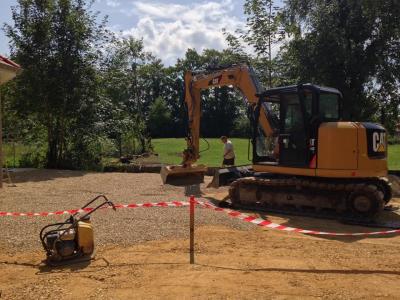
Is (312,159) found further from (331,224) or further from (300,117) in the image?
(331,224)

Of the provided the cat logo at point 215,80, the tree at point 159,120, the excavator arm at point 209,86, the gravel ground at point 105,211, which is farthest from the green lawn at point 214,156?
the tree at point 159,120

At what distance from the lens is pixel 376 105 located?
2159 centimetres

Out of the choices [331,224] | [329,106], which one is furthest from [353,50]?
[331,224]

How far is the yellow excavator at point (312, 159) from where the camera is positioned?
10.6m

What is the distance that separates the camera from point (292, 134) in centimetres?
1134

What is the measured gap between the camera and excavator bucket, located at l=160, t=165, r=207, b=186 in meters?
14.3

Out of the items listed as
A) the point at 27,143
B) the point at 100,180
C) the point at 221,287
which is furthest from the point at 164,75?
the point at 221,287

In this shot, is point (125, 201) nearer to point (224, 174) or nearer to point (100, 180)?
point (224, 174)

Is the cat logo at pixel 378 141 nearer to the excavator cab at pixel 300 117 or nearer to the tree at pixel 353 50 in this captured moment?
the excavator cab at pixel 300 117

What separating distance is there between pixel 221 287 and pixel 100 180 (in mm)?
12590

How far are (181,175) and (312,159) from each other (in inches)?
186

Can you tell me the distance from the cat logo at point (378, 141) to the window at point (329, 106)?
1.07m

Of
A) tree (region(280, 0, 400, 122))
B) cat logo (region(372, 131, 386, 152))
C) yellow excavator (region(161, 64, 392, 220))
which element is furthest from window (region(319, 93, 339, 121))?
tree (region(280, 0, 400, 122))

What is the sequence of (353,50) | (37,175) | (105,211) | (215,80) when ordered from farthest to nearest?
(353,50) → (37,175) → (215,80) → (105,211)
